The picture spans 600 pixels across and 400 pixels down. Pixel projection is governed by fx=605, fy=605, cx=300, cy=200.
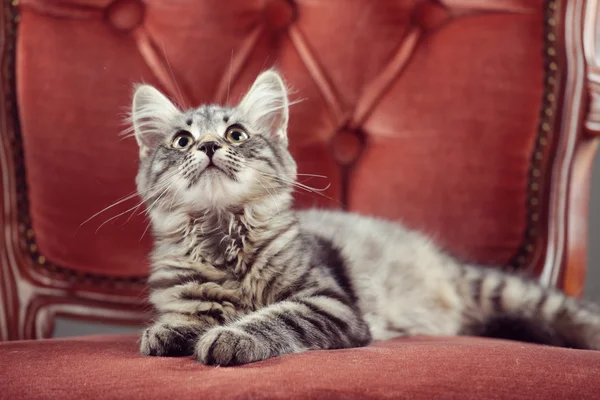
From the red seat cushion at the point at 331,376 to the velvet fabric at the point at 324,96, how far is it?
0.68 metres

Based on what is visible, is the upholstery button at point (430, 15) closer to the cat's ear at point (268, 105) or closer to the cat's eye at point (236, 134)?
the cat's ear at point (268, 105)

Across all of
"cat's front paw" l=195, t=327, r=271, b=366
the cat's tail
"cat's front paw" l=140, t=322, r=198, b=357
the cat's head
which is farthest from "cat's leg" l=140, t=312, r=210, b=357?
the cat's tail

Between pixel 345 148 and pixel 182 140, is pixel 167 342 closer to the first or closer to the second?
pixel 182 140

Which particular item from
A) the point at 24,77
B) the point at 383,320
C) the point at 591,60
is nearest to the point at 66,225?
the point at 24,77

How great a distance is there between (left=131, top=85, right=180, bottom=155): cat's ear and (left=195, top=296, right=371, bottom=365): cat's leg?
0.55 meters

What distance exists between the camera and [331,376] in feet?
2.64

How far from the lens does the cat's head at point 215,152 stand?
120cm

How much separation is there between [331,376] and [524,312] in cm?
86

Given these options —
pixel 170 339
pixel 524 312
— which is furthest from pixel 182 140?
pixel 524 312

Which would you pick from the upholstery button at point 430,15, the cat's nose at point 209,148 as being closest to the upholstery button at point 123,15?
the cat's nose at point 209,148

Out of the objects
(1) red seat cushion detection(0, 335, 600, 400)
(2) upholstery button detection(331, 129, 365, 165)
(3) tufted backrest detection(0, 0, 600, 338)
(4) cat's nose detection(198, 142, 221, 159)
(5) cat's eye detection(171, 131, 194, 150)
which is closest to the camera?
(1) red seat cushion detection(0, 335, 600, 400)

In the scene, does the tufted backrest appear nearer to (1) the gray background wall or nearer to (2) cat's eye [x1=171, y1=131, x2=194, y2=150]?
(2) cat's eye [x1=171, y1=131, x2=194, y2=150]

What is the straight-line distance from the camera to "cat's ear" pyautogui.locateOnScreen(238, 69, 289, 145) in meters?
1.39

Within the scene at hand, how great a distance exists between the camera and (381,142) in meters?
1.68
